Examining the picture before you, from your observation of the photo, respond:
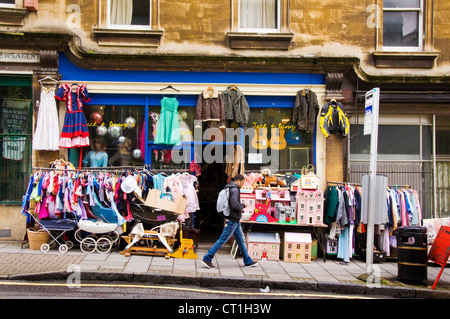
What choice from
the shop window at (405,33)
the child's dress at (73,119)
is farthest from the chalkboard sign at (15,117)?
the shop window at (405,33)

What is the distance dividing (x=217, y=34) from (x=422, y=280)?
290 inches

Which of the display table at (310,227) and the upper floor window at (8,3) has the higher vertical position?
the upper floor window at (8,3)

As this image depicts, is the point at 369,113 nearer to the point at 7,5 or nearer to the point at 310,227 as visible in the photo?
the point at 310,227

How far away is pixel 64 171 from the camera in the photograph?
10.0 meters

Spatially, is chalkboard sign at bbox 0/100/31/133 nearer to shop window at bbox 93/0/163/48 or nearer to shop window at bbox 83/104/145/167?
shop window at bbox 83/104/145/167

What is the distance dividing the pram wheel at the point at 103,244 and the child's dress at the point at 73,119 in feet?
7.89

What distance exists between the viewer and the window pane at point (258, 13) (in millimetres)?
11438

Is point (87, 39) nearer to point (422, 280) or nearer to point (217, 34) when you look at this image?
point (217, 34)

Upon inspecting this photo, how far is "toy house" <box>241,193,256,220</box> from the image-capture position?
995 cm

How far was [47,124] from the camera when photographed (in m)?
10.4

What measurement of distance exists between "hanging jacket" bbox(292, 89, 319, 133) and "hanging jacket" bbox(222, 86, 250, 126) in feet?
4.13

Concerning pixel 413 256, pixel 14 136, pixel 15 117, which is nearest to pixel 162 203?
pixel 14 136

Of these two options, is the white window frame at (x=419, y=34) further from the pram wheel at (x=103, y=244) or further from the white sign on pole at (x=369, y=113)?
the pram wheel at (x=103, y=244)

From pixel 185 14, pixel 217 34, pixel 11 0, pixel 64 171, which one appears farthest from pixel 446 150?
pixel 11 0
